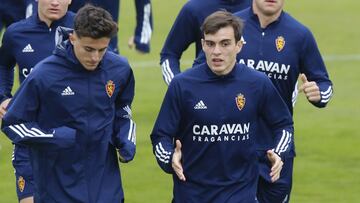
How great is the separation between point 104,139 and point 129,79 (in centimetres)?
54

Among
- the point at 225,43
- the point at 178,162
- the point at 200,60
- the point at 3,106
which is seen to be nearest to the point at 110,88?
the point at 178,162

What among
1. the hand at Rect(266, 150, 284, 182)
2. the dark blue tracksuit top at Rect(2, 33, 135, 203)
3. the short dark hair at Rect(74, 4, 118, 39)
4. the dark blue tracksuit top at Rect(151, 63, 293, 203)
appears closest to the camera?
the short dark hair at Rect(74, 4, 118, 39)

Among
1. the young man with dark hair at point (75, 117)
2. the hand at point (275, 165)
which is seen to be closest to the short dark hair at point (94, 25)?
the young man with dark hair at point (75, 117)

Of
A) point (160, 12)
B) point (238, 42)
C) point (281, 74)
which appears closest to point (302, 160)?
point (281, 74)

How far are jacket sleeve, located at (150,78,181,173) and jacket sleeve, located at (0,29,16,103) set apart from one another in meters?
2.00

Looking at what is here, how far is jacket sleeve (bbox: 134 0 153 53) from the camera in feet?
48.3

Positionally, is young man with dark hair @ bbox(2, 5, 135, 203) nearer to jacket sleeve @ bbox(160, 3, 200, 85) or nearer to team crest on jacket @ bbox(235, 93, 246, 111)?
team crest on jacket @ bbox(235, 93, 246, 111)

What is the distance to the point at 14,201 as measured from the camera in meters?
13.2

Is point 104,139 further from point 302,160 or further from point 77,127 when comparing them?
point 302,160

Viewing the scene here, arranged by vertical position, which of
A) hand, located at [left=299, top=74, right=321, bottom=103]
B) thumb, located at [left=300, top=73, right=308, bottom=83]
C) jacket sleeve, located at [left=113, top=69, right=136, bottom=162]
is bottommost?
jacket sleeve, located at [left=113, top=69, right=136, bottom=162]

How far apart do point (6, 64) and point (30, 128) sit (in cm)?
207

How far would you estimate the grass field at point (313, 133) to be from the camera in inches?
547

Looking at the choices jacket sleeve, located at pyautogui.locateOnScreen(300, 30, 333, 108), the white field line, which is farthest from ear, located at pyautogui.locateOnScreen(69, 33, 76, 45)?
the white field line

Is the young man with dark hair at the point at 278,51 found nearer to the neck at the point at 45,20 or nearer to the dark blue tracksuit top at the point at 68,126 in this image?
the neck at the point at 45,20
